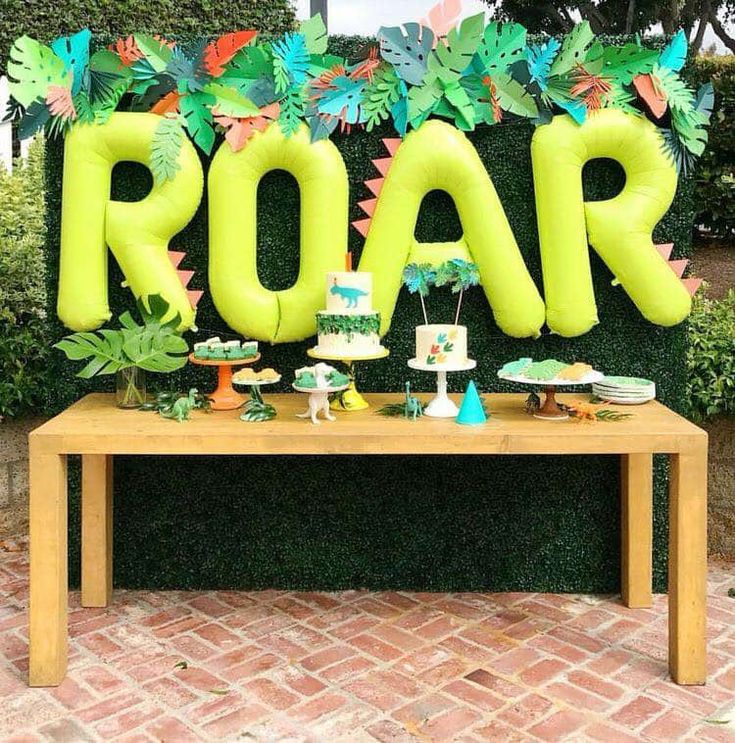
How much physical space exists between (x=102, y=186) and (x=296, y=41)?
100cm

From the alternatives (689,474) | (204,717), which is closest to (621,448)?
(689,474)

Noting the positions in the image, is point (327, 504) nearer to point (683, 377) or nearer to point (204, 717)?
point (204, 717)

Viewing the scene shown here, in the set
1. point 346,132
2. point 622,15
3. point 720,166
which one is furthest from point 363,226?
point 622,15

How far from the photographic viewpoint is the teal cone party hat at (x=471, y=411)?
3.28 meters

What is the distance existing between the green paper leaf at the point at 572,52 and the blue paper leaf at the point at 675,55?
315 millimetres

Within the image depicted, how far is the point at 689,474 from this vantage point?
3.14 meters

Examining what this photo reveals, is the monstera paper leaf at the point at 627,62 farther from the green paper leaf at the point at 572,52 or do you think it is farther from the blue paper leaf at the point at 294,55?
the blue paper leaf at the point at 294,55

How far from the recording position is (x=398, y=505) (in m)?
4.02

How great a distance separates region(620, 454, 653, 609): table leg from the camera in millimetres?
3826

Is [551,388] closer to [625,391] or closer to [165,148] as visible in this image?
[625,391]

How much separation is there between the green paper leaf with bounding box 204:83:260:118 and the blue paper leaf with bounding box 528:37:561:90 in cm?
116

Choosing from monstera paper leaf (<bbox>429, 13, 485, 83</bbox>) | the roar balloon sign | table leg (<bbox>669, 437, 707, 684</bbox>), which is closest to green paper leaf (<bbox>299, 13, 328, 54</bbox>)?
the roar balloon sign

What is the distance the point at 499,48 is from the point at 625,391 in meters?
1.49

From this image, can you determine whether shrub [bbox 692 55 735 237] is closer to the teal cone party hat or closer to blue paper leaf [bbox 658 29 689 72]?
blue paper leaf [bbox 658 29 689 72]
